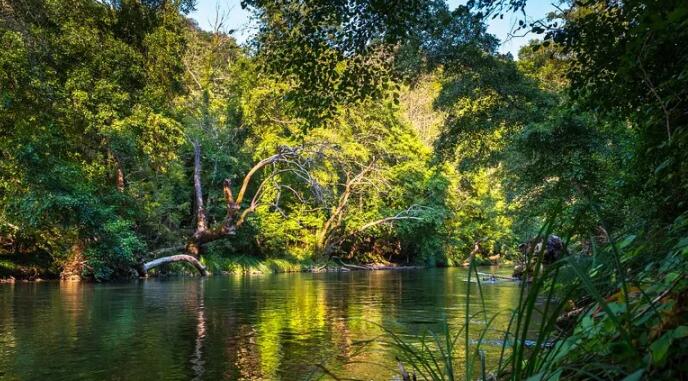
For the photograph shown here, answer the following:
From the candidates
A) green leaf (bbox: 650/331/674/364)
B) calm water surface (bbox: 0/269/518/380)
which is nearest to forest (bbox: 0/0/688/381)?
green leaf (bbox: 650/331/674/364)

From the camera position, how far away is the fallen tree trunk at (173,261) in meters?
23.7

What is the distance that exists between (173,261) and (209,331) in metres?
17.3

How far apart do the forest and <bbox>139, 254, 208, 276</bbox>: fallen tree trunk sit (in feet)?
0.50

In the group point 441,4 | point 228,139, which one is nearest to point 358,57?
point 441,4

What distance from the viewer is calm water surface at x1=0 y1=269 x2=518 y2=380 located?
6250 mm

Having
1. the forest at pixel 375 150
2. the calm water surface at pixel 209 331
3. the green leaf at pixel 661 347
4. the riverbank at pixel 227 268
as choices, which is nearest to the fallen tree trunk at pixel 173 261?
the forest at pixel 375 150

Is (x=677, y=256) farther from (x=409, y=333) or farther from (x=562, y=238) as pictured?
(x=409, y=333)

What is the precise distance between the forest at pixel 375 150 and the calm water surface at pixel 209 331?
1146 mm

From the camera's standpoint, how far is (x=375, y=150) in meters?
34.2

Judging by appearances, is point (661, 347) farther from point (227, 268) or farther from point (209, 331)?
point (227, 268)

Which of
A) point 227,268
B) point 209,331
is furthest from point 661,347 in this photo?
point 227,268

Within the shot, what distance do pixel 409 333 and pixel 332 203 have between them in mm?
27710

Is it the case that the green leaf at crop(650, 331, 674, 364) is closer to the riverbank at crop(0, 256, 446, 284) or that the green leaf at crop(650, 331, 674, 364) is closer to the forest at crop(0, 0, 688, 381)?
the forest at crop(0, 0, 688, 381)

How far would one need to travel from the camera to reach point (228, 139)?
3042 centimetres
